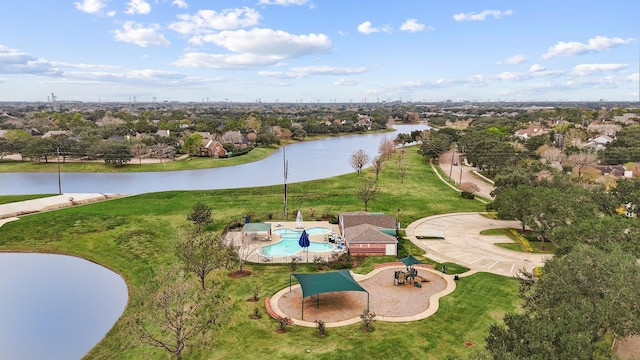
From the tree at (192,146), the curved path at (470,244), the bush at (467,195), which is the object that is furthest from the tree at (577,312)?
the tree at (192,146)

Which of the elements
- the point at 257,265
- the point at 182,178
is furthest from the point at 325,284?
the point at 182,178

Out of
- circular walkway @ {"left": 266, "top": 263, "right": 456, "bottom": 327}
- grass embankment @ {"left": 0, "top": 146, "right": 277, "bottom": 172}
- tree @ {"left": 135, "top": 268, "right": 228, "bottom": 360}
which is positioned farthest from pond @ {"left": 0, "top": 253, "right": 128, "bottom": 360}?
grass embankment @ {"left": 0, "top": 146, "right": 277, "bottom": 172}

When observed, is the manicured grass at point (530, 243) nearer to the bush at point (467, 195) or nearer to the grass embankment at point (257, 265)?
the grass embankment at point (257, 265)

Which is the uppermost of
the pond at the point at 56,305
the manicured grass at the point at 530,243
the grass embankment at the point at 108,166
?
the grass embankment at the point at 108,166

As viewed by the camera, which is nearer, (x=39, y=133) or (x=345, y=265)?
(x=345, y=265)

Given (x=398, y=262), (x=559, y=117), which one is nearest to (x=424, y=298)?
(x=398, y=262)

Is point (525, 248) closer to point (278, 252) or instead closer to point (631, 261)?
point (631, 261)
